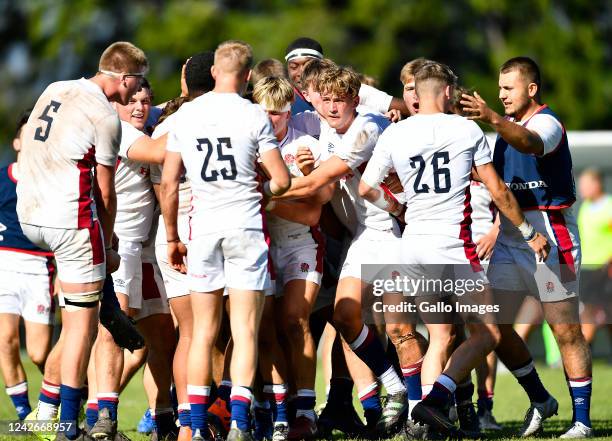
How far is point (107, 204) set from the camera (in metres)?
7.14

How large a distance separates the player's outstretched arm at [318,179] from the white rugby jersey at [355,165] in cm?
6

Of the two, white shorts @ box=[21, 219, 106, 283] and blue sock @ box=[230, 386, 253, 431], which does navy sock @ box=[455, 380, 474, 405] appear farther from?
white shorts @ box=[21, 219, 106, 283]

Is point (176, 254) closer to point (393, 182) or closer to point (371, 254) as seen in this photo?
point (371, 254)

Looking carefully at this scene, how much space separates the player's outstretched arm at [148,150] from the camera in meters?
7.40

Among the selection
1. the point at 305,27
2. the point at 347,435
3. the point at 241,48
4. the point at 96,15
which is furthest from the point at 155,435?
the point at 96,15

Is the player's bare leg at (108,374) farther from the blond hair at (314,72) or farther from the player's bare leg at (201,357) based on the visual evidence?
the blond hair at (314,72)

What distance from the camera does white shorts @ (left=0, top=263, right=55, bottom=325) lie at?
9.50 metres

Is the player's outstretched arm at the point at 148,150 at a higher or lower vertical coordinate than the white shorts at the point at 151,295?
higher

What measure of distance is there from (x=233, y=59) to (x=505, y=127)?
73.0 inches

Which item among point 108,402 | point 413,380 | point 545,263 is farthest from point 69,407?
point 545,263

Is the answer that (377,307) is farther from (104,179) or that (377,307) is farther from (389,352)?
(104,179)

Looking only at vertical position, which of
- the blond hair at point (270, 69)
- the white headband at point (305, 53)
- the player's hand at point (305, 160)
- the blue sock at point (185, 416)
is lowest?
the blue sock at point (185, 416)

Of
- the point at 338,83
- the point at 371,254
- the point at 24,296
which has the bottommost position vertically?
the point at 24,296

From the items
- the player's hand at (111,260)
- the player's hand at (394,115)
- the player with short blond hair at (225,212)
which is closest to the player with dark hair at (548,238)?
the player's hand at (394,115)
